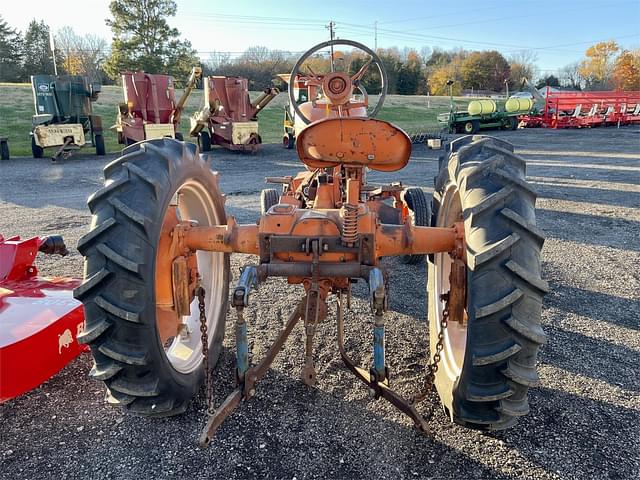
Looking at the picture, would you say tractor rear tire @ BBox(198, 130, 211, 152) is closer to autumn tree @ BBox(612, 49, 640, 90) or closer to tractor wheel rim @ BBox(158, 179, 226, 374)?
tractor wheel rim @ BBox(158, 179, 226, 374)

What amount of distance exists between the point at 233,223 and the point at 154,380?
941 millimetres

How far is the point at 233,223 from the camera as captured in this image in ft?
9.28

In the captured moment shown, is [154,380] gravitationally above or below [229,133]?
below

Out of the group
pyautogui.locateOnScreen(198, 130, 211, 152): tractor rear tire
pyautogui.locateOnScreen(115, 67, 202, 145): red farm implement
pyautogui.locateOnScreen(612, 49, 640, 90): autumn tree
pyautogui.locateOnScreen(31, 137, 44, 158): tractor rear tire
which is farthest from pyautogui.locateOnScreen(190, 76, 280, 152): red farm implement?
pyautogui.locateOnScreen(612, 49, 640, 90): autumn tree

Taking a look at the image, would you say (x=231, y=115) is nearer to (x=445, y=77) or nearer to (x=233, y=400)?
(x=233, y=400)

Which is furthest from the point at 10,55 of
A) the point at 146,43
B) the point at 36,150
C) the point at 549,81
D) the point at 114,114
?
the point at 549,81

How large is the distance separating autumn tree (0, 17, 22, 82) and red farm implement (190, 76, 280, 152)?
3495 cm

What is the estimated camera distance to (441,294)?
121 inches

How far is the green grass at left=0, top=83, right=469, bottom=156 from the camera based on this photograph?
18859 millimetres

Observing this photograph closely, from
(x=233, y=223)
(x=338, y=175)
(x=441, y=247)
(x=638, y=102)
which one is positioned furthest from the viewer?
(x=638, y=102)

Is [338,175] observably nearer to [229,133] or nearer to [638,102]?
[229,133]

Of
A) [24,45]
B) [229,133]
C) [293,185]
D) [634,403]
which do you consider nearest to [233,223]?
[293,185]

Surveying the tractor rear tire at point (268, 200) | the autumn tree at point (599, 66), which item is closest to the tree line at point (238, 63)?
the autumn tree at point (599, 66)

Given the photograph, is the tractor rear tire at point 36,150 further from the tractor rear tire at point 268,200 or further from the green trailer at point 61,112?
the tractor rear tire at point 268,200
